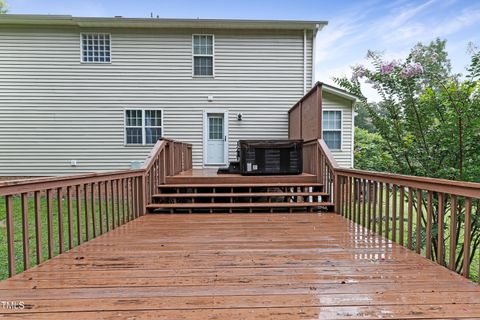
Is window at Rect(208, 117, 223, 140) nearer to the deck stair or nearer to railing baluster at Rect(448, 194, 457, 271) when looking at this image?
the deck stair

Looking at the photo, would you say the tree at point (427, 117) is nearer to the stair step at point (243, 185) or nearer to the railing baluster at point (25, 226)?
the stair step at point (243, 185)

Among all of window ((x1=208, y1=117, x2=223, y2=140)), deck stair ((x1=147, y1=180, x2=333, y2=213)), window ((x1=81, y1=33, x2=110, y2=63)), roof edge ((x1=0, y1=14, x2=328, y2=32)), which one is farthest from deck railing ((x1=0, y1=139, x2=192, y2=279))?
window ((x1=81, y1=33, x2=110, y2=63))

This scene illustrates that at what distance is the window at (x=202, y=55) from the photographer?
8.47 metres

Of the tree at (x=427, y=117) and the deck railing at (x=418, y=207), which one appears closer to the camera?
the deck railing at (x=418, y=207)

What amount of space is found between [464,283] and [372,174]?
1.58 meters

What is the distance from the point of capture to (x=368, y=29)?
1405 centimetres

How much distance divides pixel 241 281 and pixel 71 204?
2198mm

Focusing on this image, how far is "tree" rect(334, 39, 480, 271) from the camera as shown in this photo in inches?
130

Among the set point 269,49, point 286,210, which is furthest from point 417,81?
point 269,49

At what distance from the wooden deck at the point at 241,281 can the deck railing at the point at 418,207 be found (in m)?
0.22

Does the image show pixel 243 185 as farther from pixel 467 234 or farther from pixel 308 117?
pixel 467 234

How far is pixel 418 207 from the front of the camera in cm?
256

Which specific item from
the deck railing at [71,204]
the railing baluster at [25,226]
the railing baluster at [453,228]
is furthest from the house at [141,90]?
the railing baluster at [453,228]

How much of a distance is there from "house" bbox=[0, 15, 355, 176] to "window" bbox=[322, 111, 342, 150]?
0.30 ft
